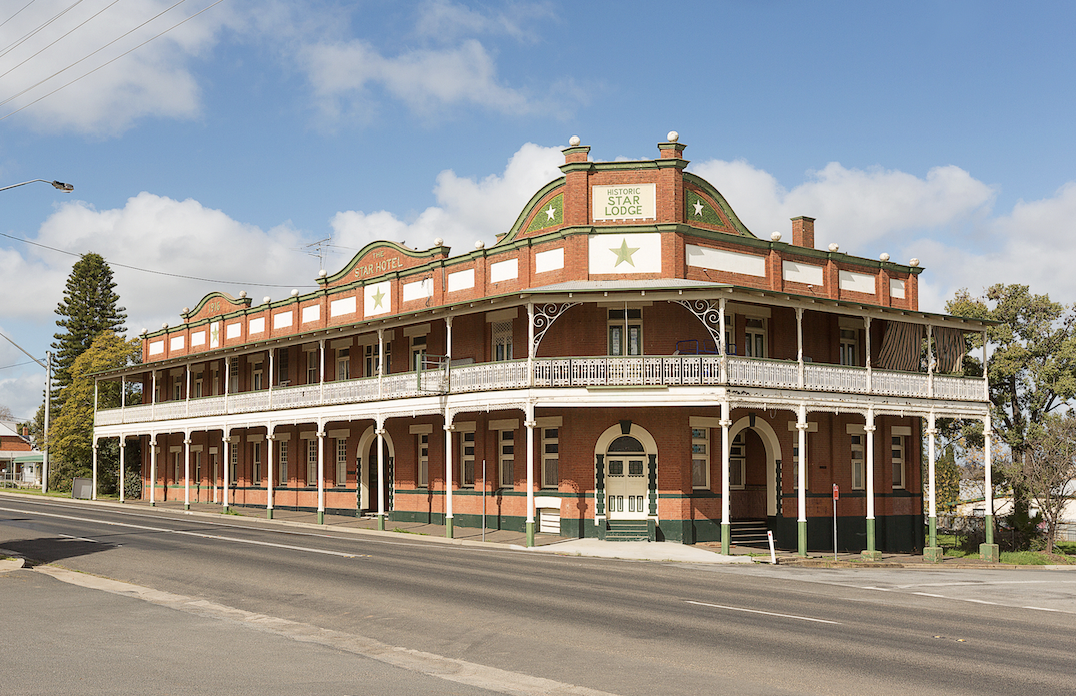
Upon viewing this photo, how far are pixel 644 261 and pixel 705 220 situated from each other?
268cm

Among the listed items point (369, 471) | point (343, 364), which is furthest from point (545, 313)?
point (343, 364)

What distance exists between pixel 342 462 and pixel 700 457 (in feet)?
53.2

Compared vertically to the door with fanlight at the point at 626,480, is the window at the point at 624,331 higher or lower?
higher

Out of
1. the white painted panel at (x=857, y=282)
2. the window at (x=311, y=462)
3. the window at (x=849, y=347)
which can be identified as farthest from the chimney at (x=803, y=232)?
the window at (x=311, y=462)

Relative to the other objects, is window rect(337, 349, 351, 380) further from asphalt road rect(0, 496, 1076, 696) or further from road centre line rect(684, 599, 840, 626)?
road centre line rect(684, 599, 840, 626)

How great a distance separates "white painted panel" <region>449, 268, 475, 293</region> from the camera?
3291cm

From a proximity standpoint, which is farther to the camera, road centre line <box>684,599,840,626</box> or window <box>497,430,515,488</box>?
window <box>497,430,515,488</box>

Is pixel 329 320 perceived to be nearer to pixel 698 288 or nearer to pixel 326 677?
pixel 698 288

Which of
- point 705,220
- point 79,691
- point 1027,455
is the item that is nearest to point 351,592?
point 79,691

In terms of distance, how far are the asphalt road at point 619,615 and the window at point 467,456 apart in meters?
7.91

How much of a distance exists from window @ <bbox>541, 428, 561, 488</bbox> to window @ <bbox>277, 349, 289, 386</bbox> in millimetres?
16070

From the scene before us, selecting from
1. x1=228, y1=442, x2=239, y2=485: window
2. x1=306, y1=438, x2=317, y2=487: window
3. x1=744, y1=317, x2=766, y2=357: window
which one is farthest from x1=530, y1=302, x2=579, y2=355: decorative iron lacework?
x1=228, y1=442, x2=239, y2=485: window

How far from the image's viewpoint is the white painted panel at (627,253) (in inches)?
1134

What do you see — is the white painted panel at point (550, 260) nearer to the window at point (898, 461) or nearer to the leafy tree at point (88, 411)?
the window at point (898, 461)
